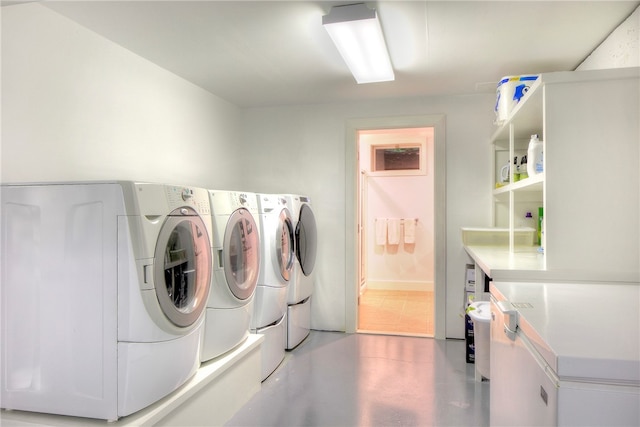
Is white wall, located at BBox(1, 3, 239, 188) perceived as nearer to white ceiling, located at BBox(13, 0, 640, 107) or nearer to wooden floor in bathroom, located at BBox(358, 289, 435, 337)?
white ceiling, located at BBox(13, 0, 640, 107)

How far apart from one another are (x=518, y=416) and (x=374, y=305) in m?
3.82

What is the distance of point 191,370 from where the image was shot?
191 centimetres

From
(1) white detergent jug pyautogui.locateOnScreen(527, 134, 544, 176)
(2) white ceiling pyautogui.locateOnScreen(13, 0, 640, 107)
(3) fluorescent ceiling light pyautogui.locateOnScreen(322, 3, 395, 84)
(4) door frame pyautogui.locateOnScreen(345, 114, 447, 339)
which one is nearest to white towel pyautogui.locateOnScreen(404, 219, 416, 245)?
(4) door frame pyautogui.locateOnScreen(345, 114, 447, 339)

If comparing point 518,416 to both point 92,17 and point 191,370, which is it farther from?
point 92,17

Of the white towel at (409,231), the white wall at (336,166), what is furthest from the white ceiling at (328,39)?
the white towel at (409,231)

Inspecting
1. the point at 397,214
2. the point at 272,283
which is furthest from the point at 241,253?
the point at 397,214

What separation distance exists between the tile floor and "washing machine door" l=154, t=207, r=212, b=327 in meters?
0.83

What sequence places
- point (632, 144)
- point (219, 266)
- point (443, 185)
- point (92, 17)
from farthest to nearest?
1. point (443, 185)
2. point (219, 266)
3. point (92, 17)
4. point (632, 144)

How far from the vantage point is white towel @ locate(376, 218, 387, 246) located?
18.9 ft

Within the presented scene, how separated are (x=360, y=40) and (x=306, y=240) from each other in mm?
1971

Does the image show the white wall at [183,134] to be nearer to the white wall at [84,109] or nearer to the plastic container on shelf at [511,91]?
the white wall at [84,109]

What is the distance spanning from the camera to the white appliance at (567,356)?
2.57ft

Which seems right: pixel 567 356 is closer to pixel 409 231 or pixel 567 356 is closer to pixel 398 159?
pixel 409 231

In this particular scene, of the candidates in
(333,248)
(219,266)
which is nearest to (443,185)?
(333,248)
